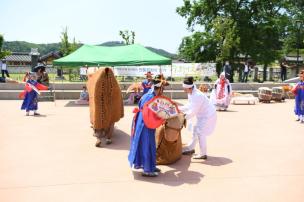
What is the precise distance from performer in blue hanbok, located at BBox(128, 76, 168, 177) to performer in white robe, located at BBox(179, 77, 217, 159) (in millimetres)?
1020

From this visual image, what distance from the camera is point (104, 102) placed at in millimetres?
7656

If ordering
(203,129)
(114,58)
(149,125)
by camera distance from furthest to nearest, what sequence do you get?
(114,58) → (203,129) → (149,125)

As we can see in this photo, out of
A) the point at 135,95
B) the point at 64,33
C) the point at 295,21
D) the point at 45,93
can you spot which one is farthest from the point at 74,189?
the point at 295,21

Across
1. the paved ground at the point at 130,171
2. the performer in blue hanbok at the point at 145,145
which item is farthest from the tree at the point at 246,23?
the performer in blue hanbok at the point at 145,145

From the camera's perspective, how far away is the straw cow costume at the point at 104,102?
7582 mm

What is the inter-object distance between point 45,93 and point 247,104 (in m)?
9.56

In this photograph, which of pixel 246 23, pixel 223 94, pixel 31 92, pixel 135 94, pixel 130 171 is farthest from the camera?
pixel 246 23

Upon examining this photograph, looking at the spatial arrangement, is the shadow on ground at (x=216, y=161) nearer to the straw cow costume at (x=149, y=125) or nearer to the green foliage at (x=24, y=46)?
the straw cow costume at (x=149, y=125)

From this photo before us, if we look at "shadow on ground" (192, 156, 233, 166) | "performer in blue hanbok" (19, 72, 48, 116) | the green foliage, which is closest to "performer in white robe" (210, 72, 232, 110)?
"performer in blue hanbok" (19, 72, 48, 116)

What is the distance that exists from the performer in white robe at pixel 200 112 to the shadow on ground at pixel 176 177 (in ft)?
1.98

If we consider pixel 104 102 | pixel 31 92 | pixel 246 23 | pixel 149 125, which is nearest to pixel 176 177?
pixel 149 125

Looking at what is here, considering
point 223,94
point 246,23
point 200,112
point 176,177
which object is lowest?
point 176,177

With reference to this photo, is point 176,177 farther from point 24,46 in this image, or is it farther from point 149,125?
point 24,46

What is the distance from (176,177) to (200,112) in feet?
4.99
